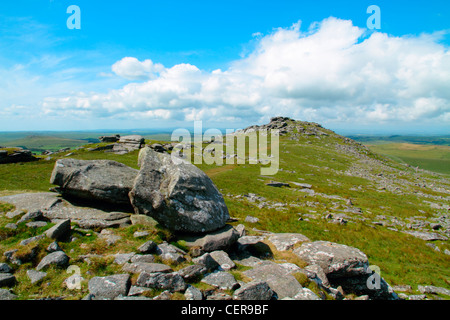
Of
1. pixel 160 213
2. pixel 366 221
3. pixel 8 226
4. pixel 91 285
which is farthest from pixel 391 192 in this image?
pixel 8 226

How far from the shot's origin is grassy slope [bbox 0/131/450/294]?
20.6 metres

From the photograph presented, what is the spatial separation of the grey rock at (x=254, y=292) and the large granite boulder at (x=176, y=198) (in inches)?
257

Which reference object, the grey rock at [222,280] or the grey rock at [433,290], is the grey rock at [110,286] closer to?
the grey rock at [222,280]

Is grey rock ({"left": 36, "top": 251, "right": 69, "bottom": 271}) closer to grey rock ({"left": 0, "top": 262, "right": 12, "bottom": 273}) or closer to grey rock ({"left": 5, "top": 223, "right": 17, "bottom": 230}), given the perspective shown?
grey rock ({"left": 0, "top": 262, "right": 12, "bottom": 273})

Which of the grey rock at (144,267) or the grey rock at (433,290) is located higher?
the grey rock at (144,267)

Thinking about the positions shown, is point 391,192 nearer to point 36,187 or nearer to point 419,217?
point 419,217

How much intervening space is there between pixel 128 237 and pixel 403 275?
23590mm

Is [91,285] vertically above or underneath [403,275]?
above

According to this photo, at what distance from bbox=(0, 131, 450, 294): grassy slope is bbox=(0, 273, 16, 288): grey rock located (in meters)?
16.8

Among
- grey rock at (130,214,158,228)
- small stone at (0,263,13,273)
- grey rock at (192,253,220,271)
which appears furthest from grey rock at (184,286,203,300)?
small stone at (0,263,13,273)

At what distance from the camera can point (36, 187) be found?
102 feet

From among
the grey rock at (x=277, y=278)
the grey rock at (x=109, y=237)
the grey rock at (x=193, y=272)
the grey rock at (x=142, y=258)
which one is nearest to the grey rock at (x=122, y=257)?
the grey rock at (x=142, y=258)

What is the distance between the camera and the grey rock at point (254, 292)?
936 cm

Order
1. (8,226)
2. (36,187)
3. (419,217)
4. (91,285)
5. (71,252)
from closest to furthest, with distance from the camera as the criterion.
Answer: (91,285)
(71,252)
(8,226)
(36,187)
(419,217)
